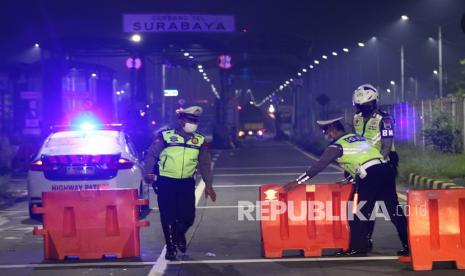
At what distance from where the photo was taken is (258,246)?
10977mm

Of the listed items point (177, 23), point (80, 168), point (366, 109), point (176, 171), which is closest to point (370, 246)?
point (366, 109)

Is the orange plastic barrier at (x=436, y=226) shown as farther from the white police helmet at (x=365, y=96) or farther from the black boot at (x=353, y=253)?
the white police helmet at (x=365, y=96)

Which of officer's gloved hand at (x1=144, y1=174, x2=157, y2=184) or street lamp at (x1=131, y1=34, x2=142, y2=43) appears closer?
officer's gloved hand at (x1=144, y1=174, x2=157, y2=184)

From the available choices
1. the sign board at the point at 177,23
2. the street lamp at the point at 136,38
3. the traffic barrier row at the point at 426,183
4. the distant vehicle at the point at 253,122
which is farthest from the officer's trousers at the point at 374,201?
the distant vehicle at the point at 253,122

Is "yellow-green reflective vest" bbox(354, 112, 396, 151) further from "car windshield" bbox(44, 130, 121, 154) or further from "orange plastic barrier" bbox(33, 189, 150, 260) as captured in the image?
"car windshield" bbox(44, 130, 121, 154)

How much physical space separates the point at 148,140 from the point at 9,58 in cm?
2342

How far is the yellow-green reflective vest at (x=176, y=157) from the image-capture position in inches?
392

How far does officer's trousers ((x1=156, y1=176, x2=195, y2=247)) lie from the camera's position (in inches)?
392

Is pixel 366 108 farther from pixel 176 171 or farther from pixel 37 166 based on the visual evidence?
pixel 37 166

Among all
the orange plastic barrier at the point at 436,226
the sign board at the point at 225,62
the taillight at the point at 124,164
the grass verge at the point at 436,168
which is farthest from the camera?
the sign board at the point at 225,62

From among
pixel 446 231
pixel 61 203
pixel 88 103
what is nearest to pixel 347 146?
pixel 446 231

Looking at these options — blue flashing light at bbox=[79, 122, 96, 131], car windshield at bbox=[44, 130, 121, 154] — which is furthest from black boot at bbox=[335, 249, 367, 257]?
blue flashing light at bbox=[79, 122, 96, 131]

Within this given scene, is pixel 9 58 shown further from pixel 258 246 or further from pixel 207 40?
pixel 258 246

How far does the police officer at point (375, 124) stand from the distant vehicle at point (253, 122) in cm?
5164
